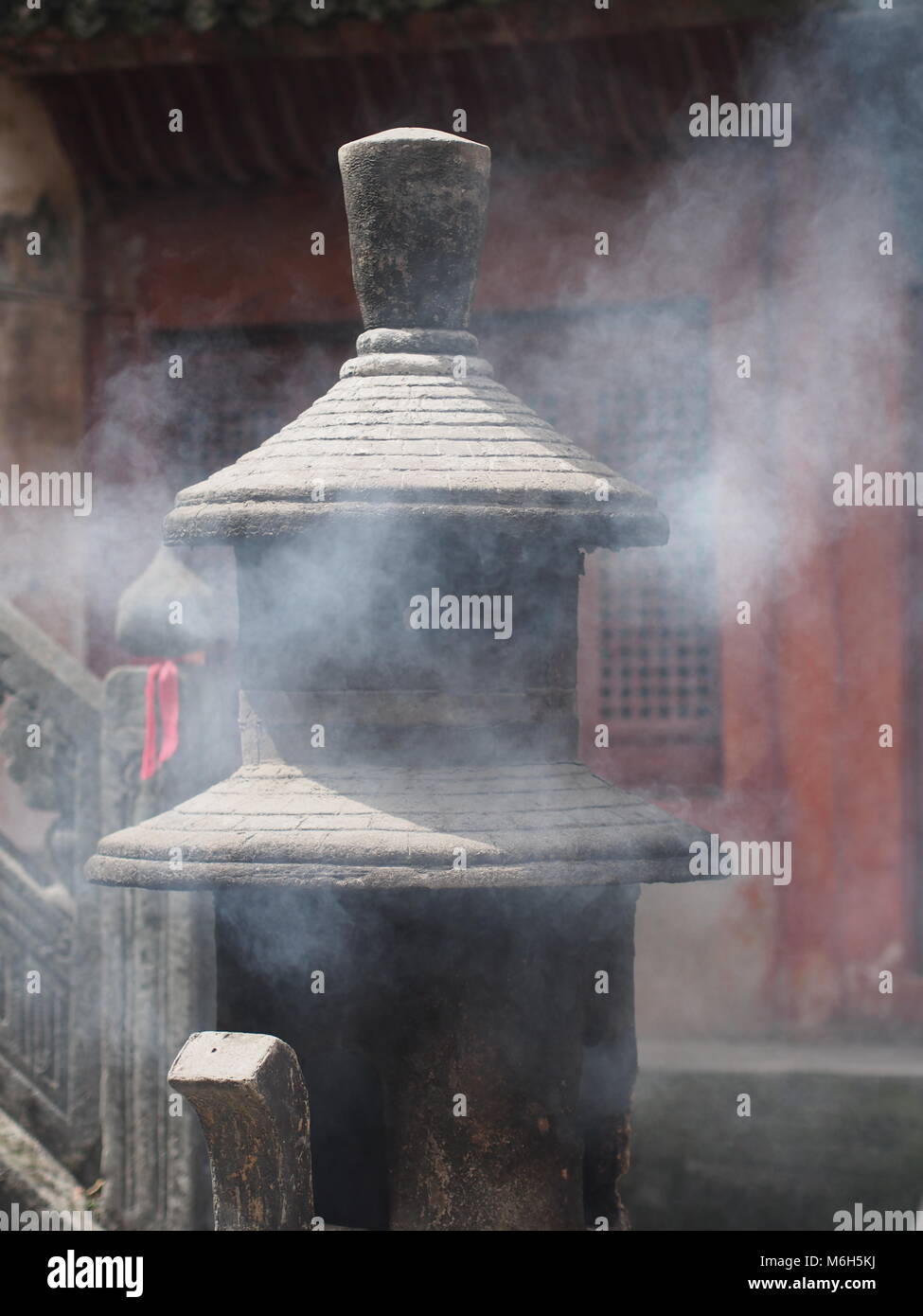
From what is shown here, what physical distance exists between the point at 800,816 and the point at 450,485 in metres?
4.09

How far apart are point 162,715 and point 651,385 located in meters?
2.85

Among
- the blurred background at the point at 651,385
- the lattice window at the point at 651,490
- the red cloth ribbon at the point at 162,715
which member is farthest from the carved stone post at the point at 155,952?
the lattice window at the point at 651,490

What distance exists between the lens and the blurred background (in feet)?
22.6

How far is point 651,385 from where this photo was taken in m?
7.80

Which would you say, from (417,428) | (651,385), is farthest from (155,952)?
(651,385)

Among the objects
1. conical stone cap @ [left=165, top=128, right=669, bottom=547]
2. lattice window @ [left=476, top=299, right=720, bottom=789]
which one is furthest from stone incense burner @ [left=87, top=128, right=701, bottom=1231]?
lattice window @ [left=476, top=299, right=720, bottom=789]

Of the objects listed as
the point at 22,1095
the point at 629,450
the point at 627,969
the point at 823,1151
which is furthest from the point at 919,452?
the point at 22,1095

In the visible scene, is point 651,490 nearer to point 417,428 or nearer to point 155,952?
point 155,952

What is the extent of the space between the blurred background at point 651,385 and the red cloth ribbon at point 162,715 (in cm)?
24

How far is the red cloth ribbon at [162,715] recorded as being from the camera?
6242mm

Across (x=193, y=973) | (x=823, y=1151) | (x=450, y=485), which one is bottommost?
(x=823, y=1151)

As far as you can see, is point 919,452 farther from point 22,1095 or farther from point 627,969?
point 22,1095

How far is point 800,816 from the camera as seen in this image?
738 centimetres

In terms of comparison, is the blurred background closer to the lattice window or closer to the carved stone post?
the lattice window
